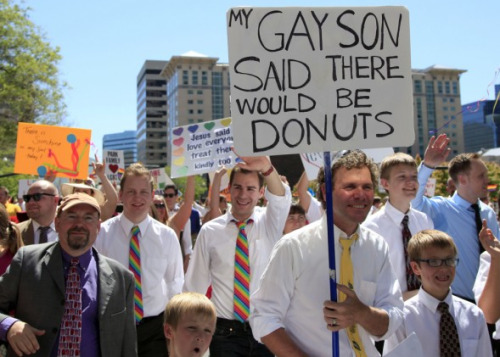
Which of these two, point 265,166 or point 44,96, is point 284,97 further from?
point 44,96

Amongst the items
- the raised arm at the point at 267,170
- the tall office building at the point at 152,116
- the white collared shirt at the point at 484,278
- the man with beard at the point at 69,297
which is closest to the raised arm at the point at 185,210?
the raised arm at the point at 267,170

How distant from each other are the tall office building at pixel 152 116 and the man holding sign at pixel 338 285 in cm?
15711

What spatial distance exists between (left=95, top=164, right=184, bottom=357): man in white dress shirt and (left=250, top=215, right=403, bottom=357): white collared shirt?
2.05 metres

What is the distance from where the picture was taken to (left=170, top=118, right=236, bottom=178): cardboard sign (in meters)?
7.78

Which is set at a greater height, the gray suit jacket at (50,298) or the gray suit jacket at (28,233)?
the gray suit jacket at (28,233)

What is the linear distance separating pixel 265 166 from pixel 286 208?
21.0 inches

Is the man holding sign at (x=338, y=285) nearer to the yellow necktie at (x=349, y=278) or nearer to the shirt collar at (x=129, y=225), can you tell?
the yellow necktie at (x=349, y=278)

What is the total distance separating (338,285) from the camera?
2.82m

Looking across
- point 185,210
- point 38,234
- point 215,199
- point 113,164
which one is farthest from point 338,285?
point 113,164

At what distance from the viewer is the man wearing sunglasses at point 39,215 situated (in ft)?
17.9

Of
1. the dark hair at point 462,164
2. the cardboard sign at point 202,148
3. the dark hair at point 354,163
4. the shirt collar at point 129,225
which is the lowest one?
the shirt collar at point 129,225

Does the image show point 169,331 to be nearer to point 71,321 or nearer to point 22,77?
point 71,321

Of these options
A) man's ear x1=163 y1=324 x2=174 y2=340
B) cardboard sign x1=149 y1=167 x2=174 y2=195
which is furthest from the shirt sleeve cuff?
cardboard sign x1=149 y1=167 x2=174 y2=195

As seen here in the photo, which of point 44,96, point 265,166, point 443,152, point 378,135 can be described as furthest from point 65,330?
point 44,96
